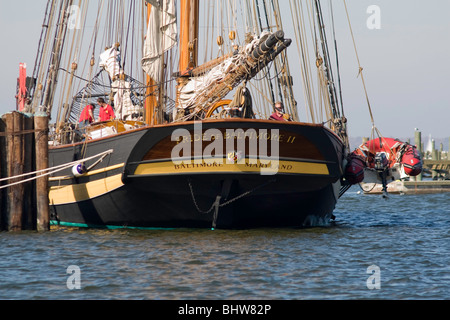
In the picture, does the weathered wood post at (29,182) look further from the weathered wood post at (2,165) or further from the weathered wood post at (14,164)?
the weathered wood post at (2,165)

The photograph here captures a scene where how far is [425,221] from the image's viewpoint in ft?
85.7

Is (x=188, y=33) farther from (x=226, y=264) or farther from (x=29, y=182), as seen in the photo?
(x=226, y=264)

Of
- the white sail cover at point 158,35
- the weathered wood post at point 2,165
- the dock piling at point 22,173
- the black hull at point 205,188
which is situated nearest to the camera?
the black hull at point 205,188

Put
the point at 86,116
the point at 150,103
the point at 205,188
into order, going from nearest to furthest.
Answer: the point at 205,188, the point at 150,103, the point at 86,116

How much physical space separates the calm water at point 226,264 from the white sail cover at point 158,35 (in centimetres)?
472

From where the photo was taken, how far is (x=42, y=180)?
20031 millimetres

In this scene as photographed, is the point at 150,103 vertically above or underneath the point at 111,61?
underneath

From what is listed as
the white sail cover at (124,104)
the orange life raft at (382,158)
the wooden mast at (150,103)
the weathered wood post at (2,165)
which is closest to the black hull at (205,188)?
the orange life raft at (382,158)

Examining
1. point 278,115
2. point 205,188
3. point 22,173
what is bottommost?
point 205,188

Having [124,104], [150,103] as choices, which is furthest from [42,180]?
[124,104]

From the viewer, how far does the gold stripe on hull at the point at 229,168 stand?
60.6ft

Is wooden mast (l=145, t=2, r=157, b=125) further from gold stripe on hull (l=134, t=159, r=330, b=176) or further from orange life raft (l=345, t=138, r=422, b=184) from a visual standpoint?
Answer: orange life raft (l=345, t=138, r=422, b=184)

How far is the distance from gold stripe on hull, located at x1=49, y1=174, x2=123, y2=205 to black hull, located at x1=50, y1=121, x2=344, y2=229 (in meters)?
0.03

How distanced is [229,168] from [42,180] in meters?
4.77
